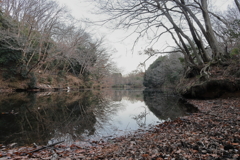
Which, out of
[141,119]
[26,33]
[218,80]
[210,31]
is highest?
[26,33]

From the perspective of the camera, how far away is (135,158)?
6.98 ft

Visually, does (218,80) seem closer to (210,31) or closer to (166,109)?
(210,31)

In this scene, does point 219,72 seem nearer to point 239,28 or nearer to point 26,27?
point 239,28

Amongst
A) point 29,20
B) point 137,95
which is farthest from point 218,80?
point 29,20

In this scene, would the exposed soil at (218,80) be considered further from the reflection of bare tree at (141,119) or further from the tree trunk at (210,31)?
the reflection of bare tree at (141,119)

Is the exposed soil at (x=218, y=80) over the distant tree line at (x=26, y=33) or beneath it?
beneath

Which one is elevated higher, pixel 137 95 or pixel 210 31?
pixel 210 31

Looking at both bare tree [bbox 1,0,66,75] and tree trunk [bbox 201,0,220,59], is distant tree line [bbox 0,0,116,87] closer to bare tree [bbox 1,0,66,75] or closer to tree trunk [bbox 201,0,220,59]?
bare tree [bbox 1,0,66,75]

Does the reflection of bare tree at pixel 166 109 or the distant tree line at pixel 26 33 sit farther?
the distant tree line at pixel 26 33

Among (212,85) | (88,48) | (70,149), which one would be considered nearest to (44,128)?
(70,149)

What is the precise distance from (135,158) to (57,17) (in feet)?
68.5

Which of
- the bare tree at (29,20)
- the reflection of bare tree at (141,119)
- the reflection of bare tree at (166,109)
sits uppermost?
the bare tree at (29,20)

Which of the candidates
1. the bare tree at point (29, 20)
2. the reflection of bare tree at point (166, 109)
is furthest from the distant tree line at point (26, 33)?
the reflection of bare tree at point (166, 109)

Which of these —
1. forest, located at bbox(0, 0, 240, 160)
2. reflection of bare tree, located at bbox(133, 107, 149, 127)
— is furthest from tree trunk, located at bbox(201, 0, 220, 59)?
reflection of bare tree, located at bbox(133, 107, 149, 127)
